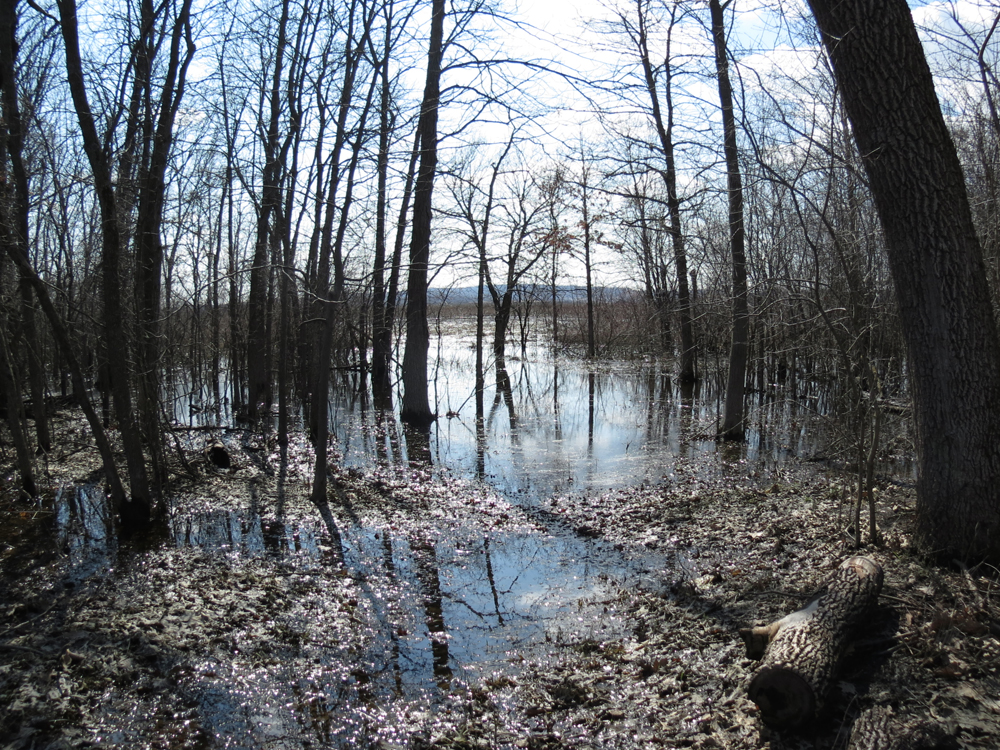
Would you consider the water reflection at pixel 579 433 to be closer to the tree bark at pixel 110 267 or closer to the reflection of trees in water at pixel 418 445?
the reflection of trees in water at pixel 418 445

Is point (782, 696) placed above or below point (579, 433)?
below

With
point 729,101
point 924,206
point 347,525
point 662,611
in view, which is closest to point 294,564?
point 347,525

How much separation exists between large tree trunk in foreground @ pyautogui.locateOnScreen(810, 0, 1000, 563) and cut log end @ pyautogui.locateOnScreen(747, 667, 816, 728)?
82.1 inches

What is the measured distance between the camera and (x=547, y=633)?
16.6ft

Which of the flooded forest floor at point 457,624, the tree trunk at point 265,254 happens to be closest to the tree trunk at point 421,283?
the tree trunk at point 265,254

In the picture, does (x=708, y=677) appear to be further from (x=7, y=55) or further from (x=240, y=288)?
(x=240, y=288)

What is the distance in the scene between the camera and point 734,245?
11.0 meters

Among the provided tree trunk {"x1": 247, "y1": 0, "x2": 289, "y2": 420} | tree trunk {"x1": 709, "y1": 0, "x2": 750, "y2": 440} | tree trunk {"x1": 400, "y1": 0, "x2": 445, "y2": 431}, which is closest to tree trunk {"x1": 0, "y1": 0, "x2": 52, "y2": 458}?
tree trunk {"x1": 247, "y1": 0, "x2": 289, "y2": 420}

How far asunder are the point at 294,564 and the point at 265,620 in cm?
127

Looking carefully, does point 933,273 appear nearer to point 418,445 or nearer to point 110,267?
point 110,267

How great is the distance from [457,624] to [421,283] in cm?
989

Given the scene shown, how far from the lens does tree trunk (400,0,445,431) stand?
43.5 ft

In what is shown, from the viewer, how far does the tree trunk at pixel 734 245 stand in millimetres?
10227

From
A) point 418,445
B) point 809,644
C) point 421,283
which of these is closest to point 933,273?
point 809,644
